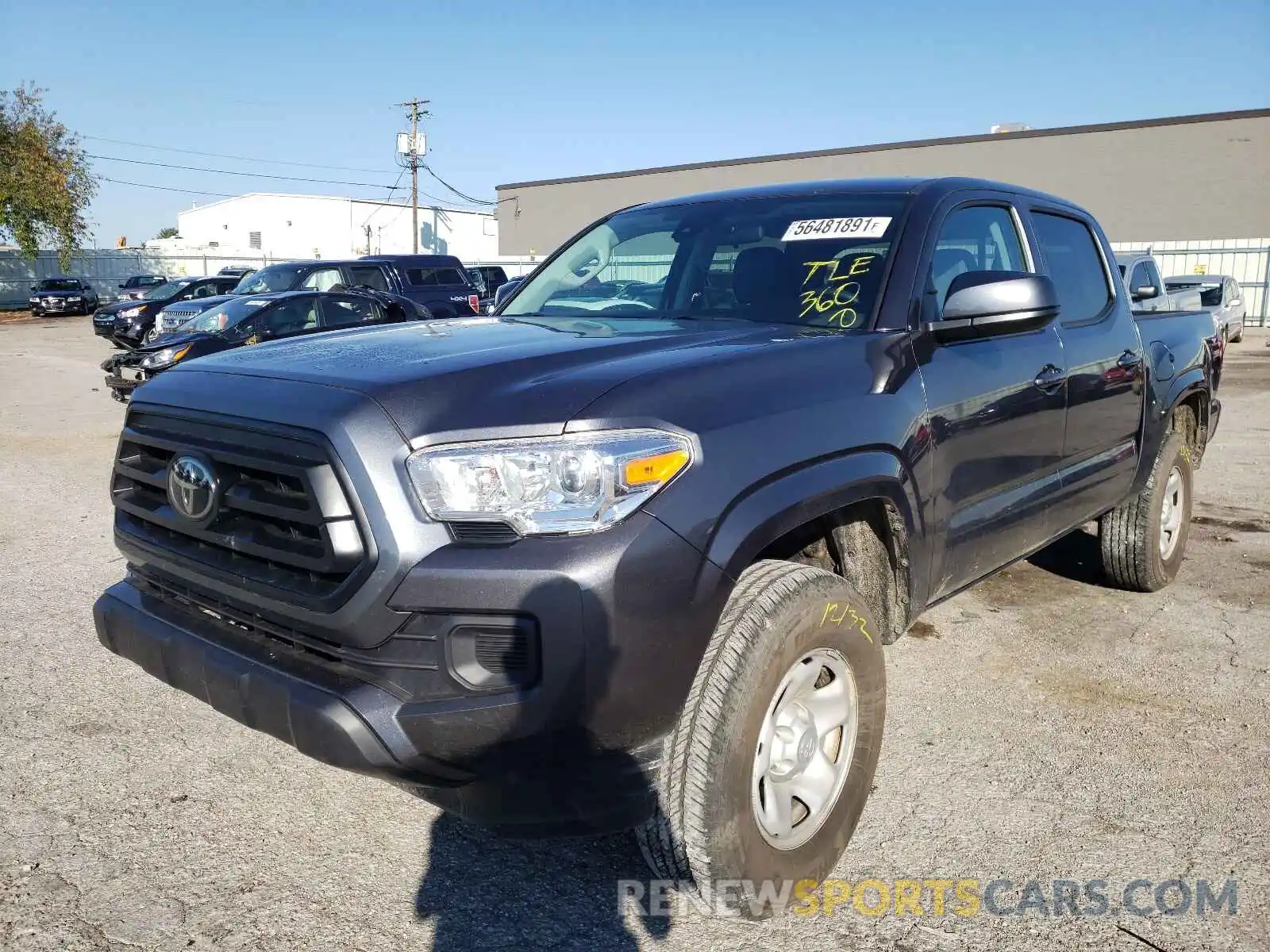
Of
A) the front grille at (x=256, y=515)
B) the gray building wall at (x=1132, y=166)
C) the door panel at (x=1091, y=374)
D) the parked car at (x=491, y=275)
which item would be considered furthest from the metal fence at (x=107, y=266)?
the front grille at (x=256, y=515)

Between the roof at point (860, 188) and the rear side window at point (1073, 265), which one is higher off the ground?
the roof at point (860, 188)

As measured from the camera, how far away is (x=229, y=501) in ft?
8.01

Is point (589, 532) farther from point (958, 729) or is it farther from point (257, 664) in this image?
point (958, 729)

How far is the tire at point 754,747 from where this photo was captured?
7.50 feet

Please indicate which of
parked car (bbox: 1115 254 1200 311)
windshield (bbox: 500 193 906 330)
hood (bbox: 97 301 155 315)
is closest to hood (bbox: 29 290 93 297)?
hood (bbox: 97 301 155 315)

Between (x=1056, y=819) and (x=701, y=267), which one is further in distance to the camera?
(x=701, y=267)

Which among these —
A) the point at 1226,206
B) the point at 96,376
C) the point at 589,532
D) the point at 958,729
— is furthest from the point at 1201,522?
the point at 1226,206

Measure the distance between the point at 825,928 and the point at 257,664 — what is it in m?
1.52

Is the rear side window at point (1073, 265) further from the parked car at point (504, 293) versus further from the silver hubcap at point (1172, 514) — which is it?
the parked car at point (504, 293)

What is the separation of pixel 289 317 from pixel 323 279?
4497 mm

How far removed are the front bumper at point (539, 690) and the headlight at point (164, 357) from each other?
946 cm

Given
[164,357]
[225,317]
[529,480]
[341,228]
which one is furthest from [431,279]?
[341,228]

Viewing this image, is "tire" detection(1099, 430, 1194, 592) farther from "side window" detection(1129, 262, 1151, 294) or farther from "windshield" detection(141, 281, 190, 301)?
"windshield" detection(141, 281, 190, 301)

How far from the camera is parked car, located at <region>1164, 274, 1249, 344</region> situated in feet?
54.9
